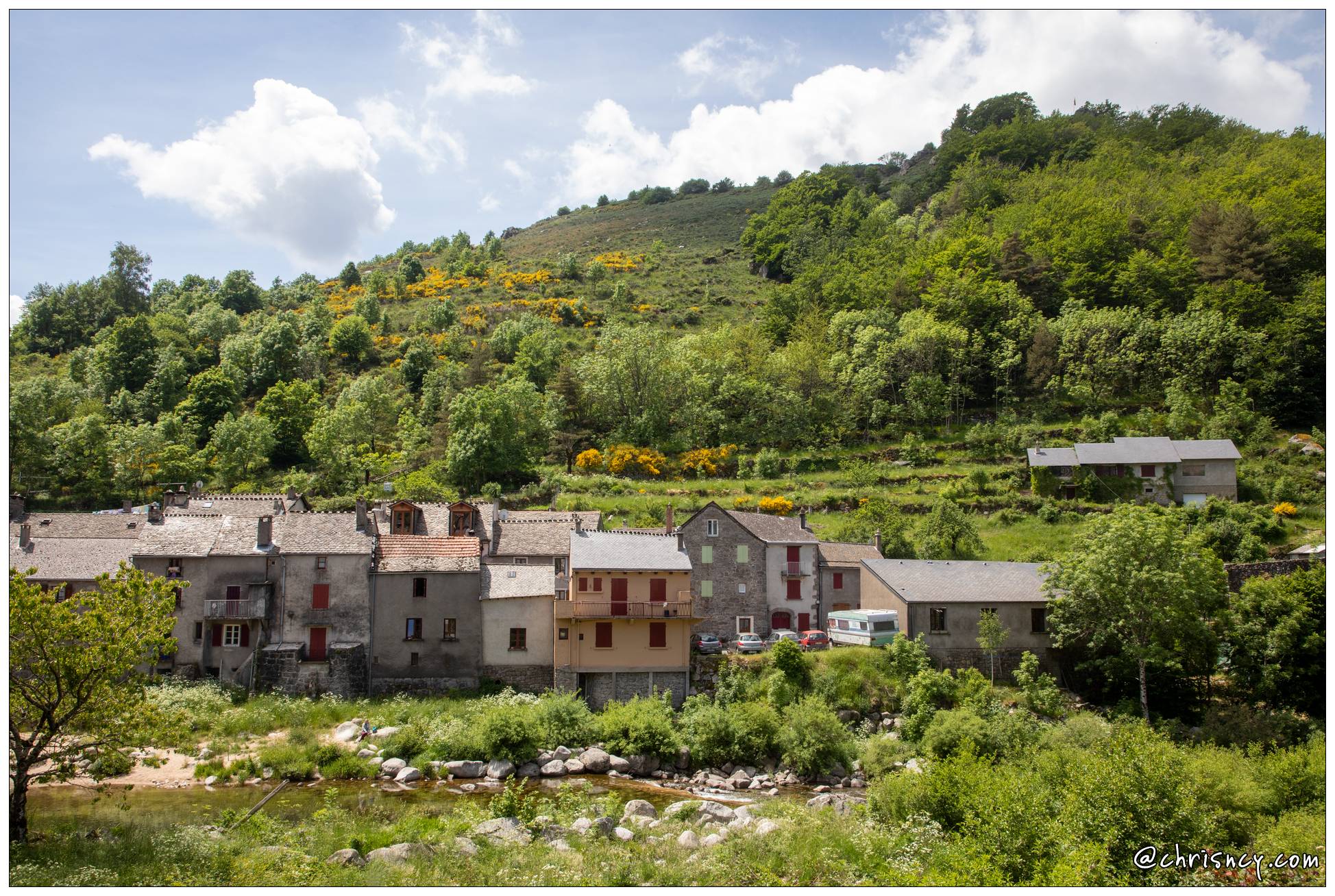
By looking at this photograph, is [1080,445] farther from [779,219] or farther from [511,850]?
[779,219]

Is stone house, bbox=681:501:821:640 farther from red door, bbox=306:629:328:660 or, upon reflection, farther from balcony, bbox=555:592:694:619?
red door, bbox=306:629:328:660

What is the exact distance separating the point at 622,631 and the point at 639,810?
11.0m

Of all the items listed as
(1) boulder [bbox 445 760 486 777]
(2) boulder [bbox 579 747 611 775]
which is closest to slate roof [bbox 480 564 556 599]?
(2) boulder [bbox 579 747 611 775]

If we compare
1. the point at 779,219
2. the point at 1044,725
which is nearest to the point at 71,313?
the point at 779,219

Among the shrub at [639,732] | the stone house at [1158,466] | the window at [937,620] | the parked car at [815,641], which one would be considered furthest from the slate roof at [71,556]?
the stone house at [1158,466]

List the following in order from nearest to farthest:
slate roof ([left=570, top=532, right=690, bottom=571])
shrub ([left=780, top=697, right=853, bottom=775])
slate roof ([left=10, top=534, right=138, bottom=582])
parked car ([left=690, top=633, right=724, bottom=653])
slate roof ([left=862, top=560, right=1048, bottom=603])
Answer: shrub ([left=780, top=697, right=853, bottom=775]), slate roof ([left=570, top=532, right=690, bottom=571]), slate roof ([left=862, top=560, right=1048, bottom=603]), slate roof ([left=10, top=534, right=138, bottom=582]), parked car ([left=690, top=633, right=724, bottom=653])

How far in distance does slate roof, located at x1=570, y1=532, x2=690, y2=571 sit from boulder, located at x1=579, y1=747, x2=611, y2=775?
7910mm

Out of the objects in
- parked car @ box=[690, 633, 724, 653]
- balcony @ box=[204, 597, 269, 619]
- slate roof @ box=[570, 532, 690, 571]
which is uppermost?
slate roof @ box=[570, 532, 690, 571]

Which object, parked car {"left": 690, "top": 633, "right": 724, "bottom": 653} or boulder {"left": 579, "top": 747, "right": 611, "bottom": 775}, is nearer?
boulder {"left": 579, "top": 747, "right": 611, "bottom": 775}

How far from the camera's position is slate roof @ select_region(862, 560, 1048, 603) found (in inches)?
1492

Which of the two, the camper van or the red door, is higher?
the camper van

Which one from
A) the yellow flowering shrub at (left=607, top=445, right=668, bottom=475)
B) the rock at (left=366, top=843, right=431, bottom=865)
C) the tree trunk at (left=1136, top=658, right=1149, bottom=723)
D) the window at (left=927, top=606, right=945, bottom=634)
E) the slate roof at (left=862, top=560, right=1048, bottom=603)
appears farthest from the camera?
the yellow flowering shrub at (left=607, top=445, right=668, bottom=475)

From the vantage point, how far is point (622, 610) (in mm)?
36531

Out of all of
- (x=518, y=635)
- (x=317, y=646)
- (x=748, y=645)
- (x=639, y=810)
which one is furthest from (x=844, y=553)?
(x=317, y=646)
